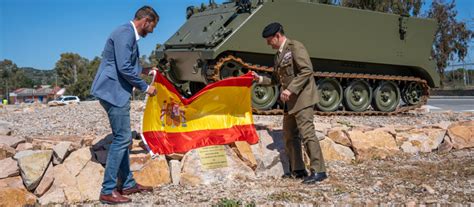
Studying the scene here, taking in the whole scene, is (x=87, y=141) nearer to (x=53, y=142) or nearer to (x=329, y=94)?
(x=53, y=142)

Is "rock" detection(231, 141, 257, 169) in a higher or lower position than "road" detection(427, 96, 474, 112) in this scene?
higher

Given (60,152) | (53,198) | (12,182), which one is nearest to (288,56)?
(60,152)

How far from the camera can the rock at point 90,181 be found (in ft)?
16.1

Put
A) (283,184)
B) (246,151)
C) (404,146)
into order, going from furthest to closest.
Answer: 1. (404,146)
2. (246,151)
3. (283,184)

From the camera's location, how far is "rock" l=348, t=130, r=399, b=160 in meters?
6.47

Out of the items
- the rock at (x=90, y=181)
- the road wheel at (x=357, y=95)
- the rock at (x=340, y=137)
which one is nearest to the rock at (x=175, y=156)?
the rock at (x=90, y=181)

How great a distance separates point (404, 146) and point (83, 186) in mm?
3989

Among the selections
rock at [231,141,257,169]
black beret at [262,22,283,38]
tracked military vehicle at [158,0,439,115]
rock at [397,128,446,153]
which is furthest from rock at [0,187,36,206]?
tracked military vehicle at [158,0,439,115]

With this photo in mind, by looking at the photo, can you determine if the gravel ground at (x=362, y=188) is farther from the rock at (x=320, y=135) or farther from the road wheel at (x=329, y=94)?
the road wheel at (x=329, y=94)

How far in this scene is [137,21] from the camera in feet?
15.4

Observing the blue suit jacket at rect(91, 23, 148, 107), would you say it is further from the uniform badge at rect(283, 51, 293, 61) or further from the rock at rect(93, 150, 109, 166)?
the uniform badge at rect(283, 51, 293, 61)

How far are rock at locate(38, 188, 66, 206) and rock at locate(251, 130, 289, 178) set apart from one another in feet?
6.62

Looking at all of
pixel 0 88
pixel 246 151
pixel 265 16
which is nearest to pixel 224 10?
pixel 265 16

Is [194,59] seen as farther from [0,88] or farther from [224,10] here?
[0,88]
